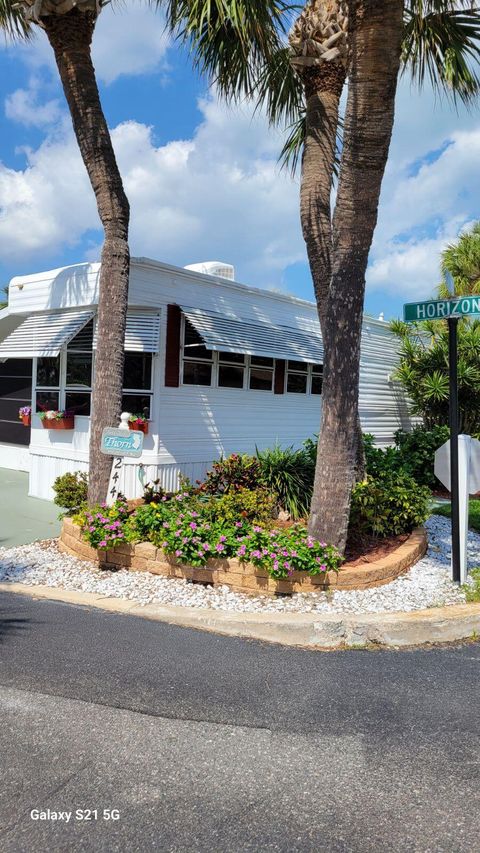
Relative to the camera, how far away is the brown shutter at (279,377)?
11695 mm

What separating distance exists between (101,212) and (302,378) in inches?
256

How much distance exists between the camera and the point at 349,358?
5.60m

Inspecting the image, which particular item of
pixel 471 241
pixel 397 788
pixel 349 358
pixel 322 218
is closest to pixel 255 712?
pixel 397 788

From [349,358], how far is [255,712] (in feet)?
10.7

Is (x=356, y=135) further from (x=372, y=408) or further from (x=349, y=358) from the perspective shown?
(x=372, y=408)

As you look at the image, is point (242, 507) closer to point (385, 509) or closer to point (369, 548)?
point (369, 548)

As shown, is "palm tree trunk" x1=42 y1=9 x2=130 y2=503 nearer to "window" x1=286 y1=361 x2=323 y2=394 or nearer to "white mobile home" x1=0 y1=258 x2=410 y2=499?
"white mobile home" x1=0 y1=258 x2=410 y2=499

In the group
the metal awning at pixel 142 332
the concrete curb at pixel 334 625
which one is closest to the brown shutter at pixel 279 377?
the metal awning at pixel 142 332

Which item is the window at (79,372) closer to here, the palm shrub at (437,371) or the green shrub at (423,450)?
the green shrub at (423,450)

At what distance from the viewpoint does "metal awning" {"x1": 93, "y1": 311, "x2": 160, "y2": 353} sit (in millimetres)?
8883

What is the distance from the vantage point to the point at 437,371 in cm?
1353

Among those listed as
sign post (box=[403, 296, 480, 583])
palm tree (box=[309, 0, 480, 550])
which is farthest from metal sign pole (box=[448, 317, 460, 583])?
palm tree (box=[309, 0, 480, 550])

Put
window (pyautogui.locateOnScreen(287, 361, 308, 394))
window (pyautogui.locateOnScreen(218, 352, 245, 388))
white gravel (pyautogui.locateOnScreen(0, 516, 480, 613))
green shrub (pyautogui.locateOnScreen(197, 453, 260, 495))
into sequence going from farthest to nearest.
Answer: window (pyautogui.locateOnScreen(287, 361, 308, 394)), window (pyautogui.locateOnScreen(218, 352, 245, 388)), green shrub (pyautogui.locateOnScreen(197, 453, 260, 495)), white gravel (pyautogui.locateOnScreen(0, 516, 480, 613))

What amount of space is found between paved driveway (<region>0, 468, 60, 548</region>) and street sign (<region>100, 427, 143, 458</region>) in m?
1.94
